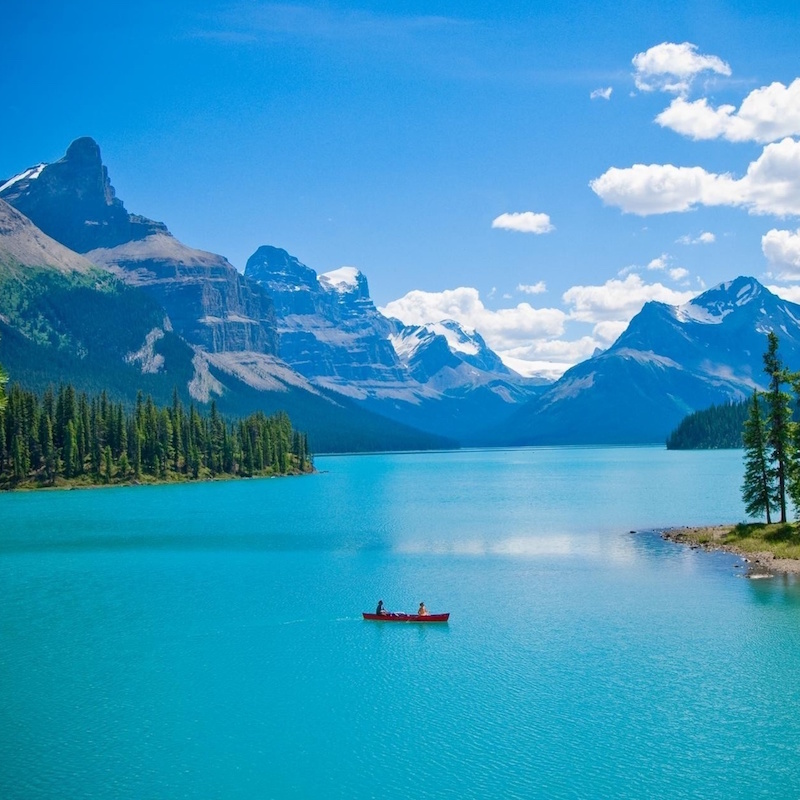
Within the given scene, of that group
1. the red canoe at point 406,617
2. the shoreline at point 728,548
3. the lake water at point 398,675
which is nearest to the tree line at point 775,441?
the shoreline at point 728,548

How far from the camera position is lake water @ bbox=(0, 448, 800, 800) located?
40094mm

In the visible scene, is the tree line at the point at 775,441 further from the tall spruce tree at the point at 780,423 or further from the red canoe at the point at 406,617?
the red canoe at the point at 406,617

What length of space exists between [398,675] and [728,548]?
5666 centimetres

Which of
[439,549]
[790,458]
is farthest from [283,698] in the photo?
[790,458]

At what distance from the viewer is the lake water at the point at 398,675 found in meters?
40.1

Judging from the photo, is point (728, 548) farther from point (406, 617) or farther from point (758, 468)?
point (406, 617)

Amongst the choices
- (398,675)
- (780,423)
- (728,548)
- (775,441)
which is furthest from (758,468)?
(398,675)

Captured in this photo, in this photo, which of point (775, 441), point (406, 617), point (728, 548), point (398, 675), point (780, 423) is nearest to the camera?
point (398, 675)

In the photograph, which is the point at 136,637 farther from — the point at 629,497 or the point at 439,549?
the point at 629,497

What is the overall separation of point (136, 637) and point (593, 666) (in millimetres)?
35063

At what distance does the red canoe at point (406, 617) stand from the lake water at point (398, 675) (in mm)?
1010

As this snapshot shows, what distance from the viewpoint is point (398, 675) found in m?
55.3

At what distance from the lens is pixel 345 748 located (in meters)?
43.5

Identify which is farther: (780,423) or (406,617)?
(780,423)
